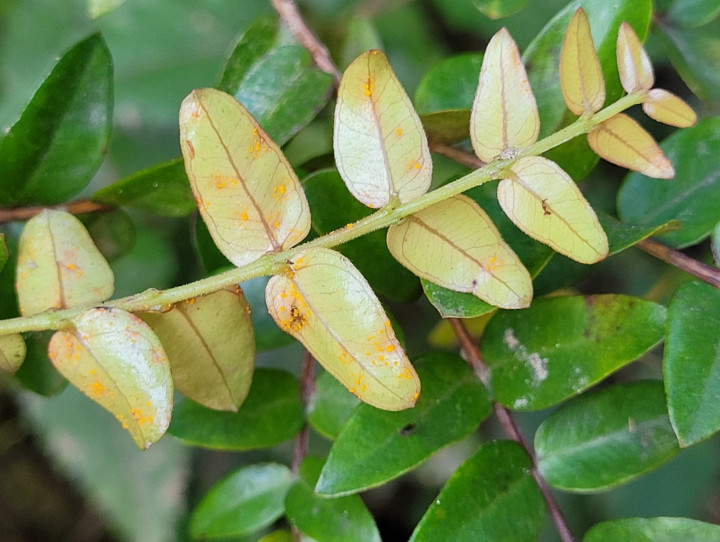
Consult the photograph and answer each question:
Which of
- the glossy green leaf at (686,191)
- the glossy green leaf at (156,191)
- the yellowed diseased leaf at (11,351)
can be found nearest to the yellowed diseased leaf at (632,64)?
the glossy green leaf at (686,191)

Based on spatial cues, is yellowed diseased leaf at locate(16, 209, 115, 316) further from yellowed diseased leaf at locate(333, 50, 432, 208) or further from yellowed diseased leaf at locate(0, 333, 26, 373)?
yellowed diseased leaf at locate(333, 50, 432, 208)

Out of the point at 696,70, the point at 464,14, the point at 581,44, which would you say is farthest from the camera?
the point at 464,14

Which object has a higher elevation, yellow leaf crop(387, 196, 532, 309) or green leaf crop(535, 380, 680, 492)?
yellow leaf crop(387, 196, 532, 309)

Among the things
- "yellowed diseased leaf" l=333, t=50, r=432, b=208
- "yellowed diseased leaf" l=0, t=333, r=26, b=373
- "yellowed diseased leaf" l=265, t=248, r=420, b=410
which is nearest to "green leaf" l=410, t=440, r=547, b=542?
"yellowed diseased leaf" l=265, t=248, r=420, b=410

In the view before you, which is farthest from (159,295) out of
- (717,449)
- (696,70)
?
(717,449)

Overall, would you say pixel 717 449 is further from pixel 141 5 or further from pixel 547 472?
pixel 141 5

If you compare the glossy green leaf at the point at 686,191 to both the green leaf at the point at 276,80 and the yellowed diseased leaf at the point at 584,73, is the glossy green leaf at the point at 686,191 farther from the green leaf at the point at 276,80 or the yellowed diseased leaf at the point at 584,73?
the green leaf at the point at 276,80

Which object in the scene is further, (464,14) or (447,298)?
(464,14)
